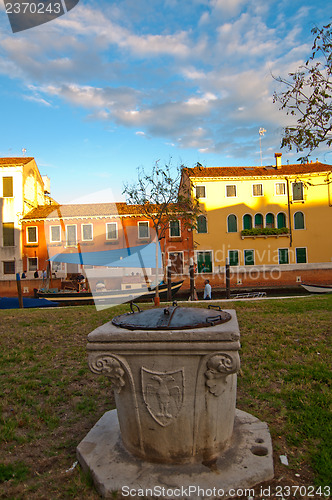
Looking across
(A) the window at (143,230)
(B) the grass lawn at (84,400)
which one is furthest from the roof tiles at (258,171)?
(B) the grass lawn at (84,400)

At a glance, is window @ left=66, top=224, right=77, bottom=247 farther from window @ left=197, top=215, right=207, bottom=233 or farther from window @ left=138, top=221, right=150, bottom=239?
window @ left=197, top=215, right=207, bottom=233

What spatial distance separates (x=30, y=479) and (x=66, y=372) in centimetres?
217

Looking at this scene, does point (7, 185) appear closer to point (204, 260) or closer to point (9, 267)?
point (9, 267)

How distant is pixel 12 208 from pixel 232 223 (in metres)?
18.6

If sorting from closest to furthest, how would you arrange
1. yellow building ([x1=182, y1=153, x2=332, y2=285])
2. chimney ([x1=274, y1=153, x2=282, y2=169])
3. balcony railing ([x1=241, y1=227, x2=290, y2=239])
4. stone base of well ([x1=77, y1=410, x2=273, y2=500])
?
stone base of well ([x1=77, y1=410, x2=273, y2=500]) → balcony railing ([x1=241, y1=227, x2=290, y2=239]) → yellow building ([x1=182, y1=153, x2=332, y2=285]) → chimney ([x1=274, y1=153, x2=282, y2=169])

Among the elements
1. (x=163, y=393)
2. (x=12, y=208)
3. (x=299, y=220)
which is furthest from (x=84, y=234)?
(x=163, y=393)

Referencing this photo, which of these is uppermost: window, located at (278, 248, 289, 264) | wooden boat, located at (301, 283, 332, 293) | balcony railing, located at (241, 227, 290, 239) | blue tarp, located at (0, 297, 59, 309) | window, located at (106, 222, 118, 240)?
window, located at (106, 222, 118, 240)

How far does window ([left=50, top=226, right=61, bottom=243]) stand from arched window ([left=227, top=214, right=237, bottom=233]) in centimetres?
1410

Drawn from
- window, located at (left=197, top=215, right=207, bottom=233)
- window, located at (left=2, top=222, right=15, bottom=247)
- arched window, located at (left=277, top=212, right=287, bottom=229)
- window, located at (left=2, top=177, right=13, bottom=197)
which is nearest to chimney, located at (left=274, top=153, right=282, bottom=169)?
arched window, located at (left=277, top=212, right=287, bottom=229)

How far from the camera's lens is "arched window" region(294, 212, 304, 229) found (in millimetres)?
28578

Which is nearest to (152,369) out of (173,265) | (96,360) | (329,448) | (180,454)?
(96,360)

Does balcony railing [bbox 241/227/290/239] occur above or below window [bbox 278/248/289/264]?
above

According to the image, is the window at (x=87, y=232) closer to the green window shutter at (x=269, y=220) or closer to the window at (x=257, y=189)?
the window at (x=257, y=189)

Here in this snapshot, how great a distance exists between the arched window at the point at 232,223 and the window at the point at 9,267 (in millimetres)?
18182
